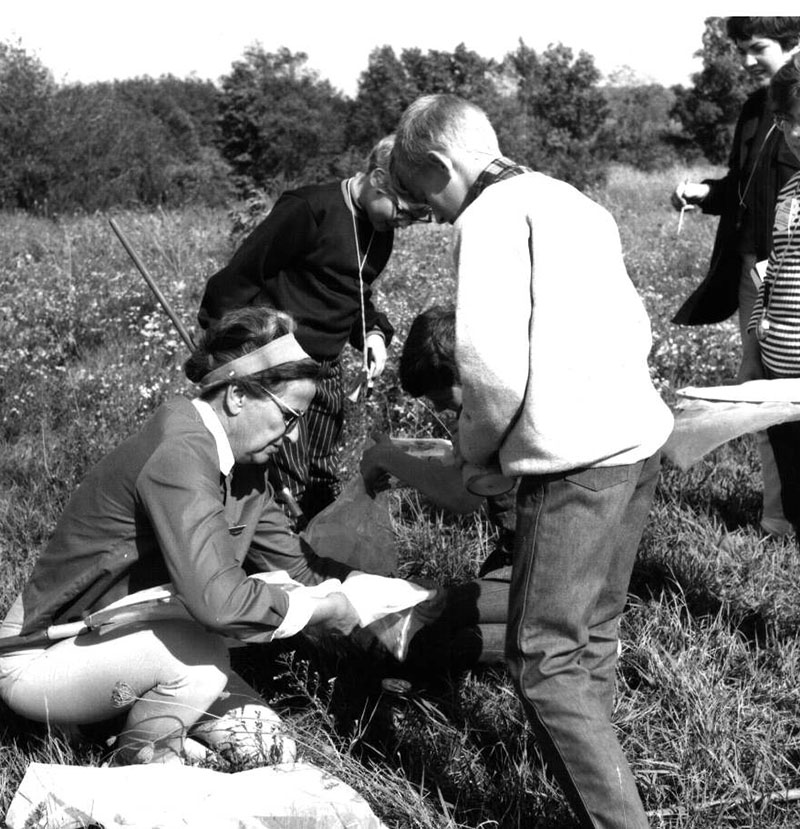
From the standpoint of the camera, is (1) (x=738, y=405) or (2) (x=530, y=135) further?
(2) (x=530, y=135)

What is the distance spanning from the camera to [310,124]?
1348 inches

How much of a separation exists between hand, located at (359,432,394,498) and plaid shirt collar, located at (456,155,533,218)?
1.16 meters

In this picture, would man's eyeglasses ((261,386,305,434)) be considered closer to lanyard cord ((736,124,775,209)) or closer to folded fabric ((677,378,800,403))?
folded fabric ((677,378,800,403))

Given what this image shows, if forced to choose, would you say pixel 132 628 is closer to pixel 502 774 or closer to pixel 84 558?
pixel 84 558

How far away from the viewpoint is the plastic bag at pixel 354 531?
3.48 m

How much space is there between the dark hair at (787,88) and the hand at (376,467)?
1501 mm

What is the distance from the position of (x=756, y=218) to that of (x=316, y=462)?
6.65 ft

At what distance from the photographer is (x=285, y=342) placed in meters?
2.72

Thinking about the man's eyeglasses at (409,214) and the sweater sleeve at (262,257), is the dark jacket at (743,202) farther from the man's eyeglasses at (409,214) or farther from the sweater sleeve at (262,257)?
the sweater sleeve at (262,257)

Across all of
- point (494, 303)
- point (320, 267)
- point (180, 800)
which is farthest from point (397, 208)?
point (180, 800)

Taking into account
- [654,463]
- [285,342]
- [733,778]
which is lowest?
[733,778]

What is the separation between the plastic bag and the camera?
348 centimetres

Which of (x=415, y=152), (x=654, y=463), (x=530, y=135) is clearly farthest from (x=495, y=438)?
(x=530, y=135)

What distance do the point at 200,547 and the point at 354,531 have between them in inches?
41.0
